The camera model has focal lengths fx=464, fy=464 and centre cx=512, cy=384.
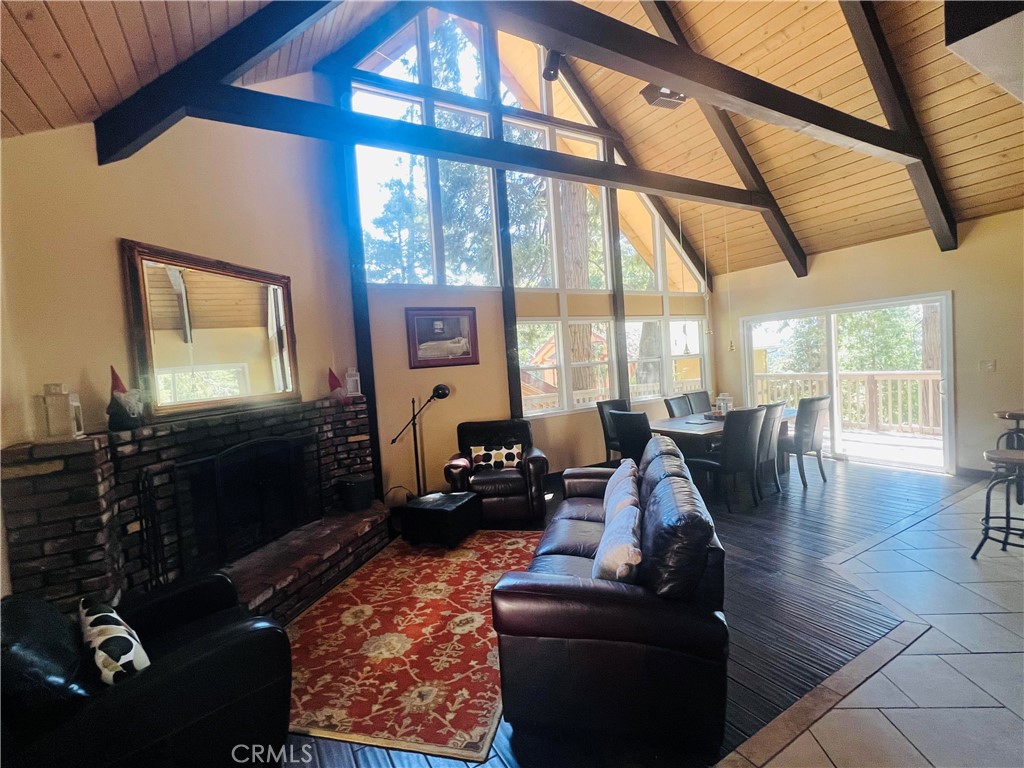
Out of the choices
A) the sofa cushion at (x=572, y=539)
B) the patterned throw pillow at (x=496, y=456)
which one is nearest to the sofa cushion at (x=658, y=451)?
the sofa cushion at (x=572, y=539)

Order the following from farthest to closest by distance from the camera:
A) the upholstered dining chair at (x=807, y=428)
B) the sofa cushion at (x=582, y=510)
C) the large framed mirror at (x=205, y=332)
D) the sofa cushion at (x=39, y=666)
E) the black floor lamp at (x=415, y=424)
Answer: the black floor lamp at (x=415, y=424) → the upholstered dining chair at (x=807, y=428) → the sofa cushion at (x=582, y=510) → the large framed mirror at (x=205, y=332) → the sofa cushion at (x=39, y=666)

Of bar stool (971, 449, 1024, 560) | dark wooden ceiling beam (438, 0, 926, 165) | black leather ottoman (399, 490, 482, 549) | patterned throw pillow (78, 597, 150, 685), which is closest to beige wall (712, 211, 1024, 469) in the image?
bar stool (971, 449, 1024, 560)

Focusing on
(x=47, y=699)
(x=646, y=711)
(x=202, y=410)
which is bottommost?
(x=646, y=711)

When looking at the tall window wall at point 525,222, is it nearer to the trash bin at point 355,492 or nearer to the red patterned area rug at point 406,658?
the trash bin at point 355,492

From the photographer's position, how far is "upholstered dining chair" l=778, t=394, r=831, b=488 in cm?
454

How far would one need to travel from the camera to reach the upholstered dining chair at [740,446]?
13.2 feet

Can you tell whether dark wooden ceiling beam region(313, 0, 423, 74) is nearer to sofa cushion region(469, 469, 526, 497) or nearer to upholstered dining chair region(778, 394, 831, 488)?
sofa cushion region(469, 469, 526, 497)

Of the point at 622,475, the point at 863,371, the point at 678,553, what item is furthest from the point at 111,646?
the point at 863,371

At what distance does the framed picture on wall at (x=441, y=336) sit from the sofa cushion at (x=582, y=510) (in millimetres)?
2250

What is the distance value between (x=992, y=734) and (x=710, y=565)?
3.87ft

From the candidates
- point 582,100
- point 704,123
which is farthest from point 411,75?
point 704,123

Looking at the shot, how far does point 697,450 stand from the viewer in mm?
4695

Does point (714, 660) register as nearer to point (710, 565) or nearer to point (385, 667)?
point (710, 565)

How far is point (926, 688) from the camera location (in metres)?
1.92
